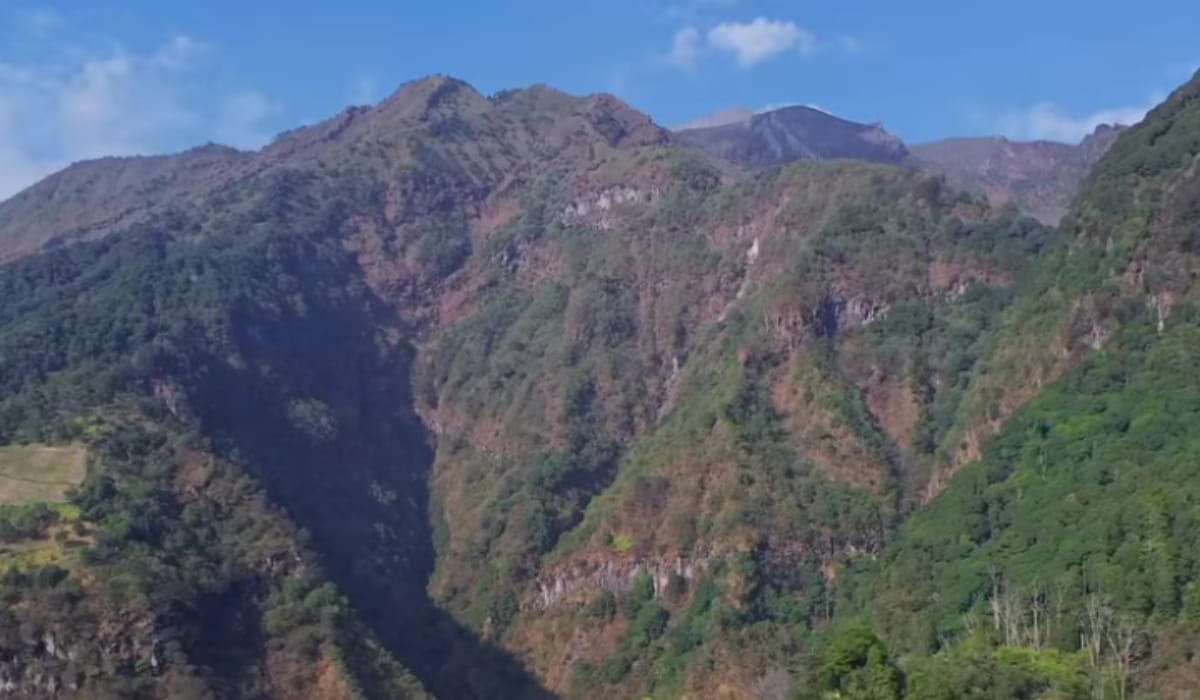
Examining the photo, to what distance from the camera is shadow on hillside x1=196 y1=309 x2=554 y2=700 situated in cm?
12644

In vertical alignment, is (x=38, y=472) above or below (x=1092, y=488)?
above

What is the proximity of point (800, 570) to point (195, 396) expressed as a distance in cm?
5866

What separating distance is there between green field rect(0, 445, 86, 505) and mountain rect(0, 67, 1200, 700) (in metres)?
0.39

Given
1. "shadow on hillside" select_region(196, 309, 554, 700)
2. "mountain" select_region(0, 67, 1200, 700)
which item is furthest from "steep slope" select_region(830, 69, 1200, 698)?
"shadow on hillside" select_region(196, 309, 554, 700)

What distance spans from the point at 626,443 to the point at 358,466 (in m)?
28.1

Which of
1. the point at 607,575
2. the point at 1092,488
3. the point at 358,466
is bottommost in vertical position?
the point at 607,575

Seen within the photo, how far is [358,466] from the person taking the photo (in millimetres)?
152125

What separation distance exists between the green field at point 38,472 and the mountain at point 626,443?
390mm

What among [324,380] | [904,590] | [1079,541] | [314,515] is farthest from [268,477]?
[1079,541]

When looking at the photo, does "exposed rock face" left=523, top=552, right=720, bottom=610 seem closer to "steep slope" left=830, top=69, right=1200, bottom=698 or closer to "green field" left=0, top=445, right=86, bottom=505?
"steep slope" left=830, top=69, right=1200, bottom=698

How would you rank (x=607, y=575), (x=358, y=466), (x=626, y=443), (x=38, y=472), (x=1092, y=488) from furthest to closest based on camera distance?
1. (x=358, y=466)
2. (x=626, y=443)
3. (x=607, y=575)
4. (x=38, y=472)
5. (x=1092, y=488)

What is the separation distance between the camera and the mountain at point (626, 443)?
94.8 m

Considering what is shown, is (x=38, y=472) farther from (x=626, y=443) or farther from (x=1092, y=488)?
(x=1092, y=488)

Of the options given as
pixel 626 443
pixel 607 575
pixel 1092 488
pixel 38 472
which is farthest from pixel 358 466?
pixel 1092 488
